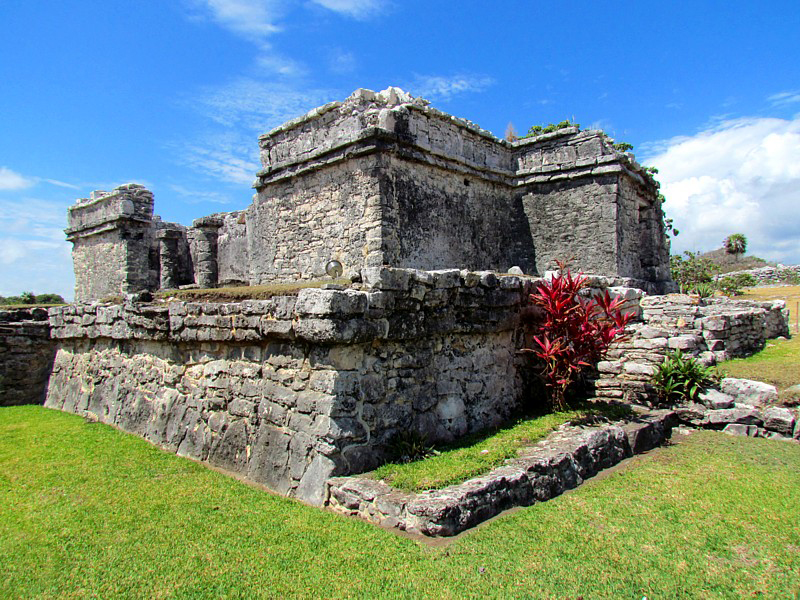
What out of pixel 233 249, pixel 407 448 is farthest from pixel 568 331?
pixel 233 249

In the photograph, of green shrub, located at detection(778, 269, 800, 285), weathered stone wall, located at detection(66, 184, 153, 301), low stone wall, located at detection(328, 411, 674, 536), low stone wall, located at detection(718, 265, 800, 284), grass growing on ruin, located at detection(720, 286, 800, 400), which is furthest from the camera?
low stone wall, located at detection(718, 265, 800, 284)

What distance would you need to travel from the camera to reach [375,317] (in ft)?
15.4

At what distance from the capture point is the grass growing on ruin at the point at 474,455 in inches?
164

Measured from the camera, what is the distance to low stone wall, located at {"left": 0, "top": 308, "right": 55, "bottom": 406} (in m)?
8.87

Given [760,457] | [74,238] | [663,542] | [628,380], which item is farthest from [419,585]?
[74,238]

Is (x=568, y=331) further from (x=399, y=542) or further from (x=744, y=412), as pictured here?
(x=399, y=542)

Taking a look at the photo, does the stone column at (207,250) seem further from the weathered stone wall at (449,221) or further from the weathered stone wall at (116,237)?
the weathered stone wall at (449,221)

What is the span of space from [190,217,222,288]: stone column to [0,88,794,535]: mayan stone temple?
4cm

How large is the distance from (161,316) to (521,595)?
5.33 m

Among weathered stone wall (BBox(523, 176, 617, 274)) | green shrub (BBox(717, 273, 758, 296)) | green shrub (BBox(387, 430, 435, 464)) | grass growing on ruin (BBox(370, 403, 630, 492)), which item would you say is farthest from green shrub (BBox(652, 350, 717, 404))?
green shrub (BBox(717, 273, 758, 296))

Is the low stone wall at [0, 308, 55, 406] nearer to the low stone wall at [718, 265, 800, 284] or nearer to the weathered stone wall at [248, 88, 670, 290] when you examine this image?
the weathered stone wall at [248, 88, 670, 290]

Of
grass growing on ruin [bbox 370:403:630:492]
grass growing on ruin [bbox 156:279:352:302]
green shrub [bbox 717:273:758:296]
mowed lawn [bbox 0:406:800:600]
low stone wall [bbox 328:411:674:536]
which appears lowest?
mowed lawn [bbox 0:406:800:600]

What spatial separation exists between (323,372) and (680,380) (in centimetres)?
489

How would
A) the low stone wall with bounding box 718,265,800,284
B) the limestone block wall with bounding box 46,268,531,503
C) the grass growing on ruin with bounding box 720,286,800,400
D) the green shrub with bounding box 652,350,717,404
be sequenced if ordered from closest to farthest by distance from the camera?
the limestone block wall with bounding box 46,268,531,503 → the green shrub with bounding box 652,350,717,404 → the grass growing on ruin with bounding box 720,286,800,400 → the low stone wall with bounding box 718,265,800,284
